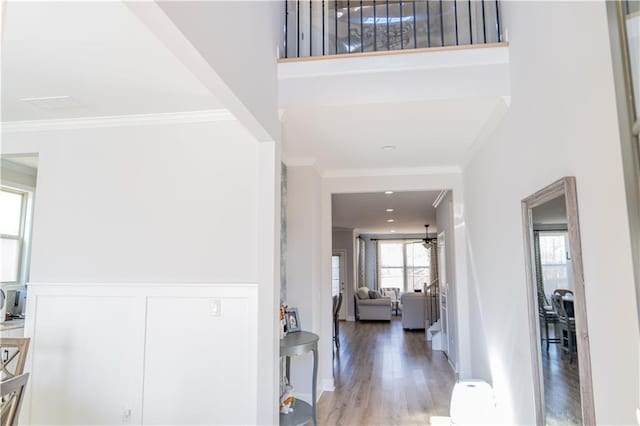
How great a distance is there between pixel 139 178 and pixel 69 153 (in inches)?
24.6

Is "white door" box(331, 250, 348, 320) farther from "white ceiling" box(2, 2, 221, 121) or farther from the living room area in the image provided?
"white ceiling" box(2, 2, 221, 121)

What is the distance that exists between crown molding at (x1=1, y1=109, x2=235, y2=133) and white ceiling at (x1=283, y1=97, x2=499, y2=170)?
0.57m

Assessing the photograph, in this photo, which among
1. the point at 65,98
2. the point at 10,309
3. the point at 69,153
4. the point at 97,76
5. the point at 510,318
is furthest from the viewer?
the point at 10,309

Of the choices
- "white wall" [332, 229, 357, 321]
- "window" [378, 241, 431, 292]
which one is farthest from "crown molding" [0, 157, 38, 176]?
"window" [378, 241, 431, 292]

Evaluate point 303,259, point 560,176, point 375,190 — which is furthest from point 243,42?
point 375,190

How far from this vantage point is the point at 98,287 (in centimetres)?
299

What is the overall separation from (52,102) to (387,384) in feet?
14.6

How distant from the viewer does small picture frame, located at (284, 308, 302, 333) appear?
11.7 feet

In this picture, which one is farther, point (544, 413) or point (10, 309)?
point (10, 309)

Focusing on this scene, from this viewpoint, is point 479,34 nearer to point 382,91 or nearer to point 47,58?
point 382,91

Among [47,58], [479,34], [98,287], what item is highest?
[479,34]

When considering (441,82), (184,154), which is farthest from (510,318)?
(184,154)

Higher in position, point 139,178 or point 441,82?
point 441,82

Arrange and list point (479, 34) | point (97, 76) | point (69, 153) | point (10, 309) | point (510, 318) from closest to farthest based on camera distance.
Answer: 1. point (97, 76)
2. point (510, 318)
3. point (69, 153)
4. point (479, 34)
5. point (10, 309)
